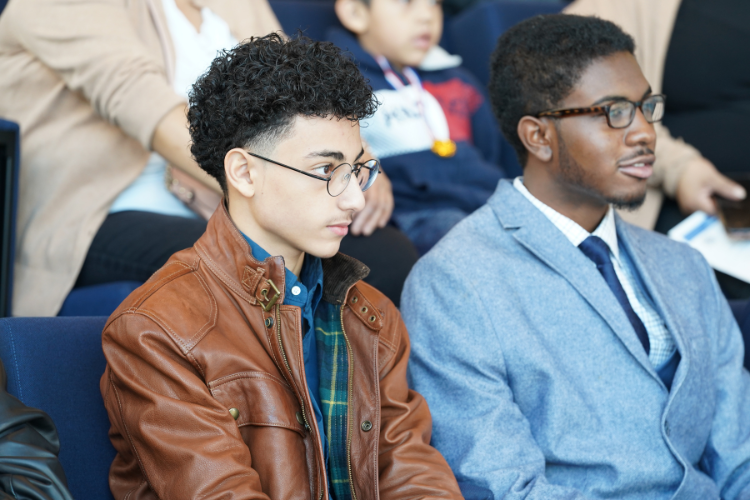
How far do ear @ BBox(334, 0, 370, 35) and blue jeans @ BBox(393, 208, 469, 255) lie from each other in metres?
0.77

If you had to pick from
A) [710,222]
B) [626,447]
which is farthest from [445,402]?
[710,222]

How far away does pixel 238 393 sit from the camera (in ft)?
3.85

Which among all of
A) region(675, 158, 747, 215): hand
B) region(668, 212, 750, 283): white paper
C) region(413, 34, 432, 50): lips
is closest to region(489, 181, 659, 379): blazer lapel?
region(668, 212, 750, 283): white paper

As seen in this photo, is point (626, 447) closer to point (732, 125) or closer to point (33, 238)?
point (33, 238)

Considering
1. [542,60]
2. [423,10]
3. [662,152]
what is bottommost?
[662,152]

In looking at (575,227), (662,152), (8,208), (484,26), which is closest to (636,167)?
(575,227)

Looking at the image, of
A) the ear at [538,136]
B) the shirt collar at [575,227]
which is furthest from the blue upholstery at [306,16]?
the shirt collar at [575,227]

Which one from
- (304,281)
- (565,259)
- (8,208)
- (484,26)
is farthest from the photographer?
(484,26)

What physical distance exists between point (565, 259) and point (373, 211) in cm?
60

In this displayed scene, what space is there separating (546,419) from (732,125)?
1842mm

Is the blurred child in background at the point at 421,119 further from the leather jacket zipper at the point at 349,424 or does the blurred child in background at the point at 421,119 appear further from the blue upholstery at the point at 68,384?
the blue upholstery at the point at 68,384

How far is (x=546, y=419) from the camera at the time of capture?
55.6 inches

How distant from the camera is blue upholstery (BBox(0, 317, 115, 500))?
1.26 metres

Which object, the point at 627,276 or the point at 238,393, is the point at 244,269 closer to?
the point at 238,393
